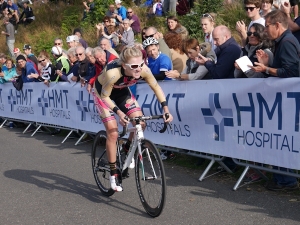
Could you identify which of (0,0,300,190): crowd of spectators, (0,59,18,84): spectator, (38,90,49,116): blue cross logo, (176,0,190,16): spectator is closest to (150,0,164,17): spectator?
(176,0,190,16): spectator

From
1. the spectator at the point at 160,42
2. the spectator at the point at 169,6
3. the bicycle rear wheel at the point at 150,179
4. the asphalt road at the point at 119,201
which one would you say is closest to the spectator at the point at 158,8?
the spectator at the point at 169,6

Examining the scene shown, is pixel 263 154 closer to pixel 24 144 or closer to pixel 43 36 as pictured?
pixel 24 144

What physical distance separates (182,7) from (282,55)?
11.5 meters

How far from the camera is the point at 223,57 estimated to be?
25.3ft

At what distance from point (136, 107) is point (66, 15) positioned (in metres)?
22.9

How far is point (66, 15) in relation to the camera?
2889 centimetres

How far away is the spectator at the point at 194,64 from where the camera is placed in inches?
323

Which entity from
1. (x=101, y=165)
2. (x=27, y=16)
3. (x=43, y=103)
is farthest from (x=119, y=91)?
(x=27, y=16)

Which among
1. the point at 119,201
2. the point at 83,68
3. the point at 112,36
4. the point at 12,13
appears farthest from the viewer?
the point at 12,13

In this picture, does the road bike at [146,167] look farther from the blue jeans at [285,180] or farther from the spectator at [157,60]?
the spectator at [157,60]

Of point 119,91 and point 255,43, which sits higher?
point 255,43

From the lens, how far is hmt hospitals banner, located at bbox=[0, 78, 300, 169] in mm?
6445

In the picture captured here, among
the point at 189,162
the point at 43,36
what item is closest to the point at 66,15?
the point at 43,36

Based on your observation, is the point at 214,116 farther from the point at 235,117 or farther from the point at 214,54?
the point at 214,54
